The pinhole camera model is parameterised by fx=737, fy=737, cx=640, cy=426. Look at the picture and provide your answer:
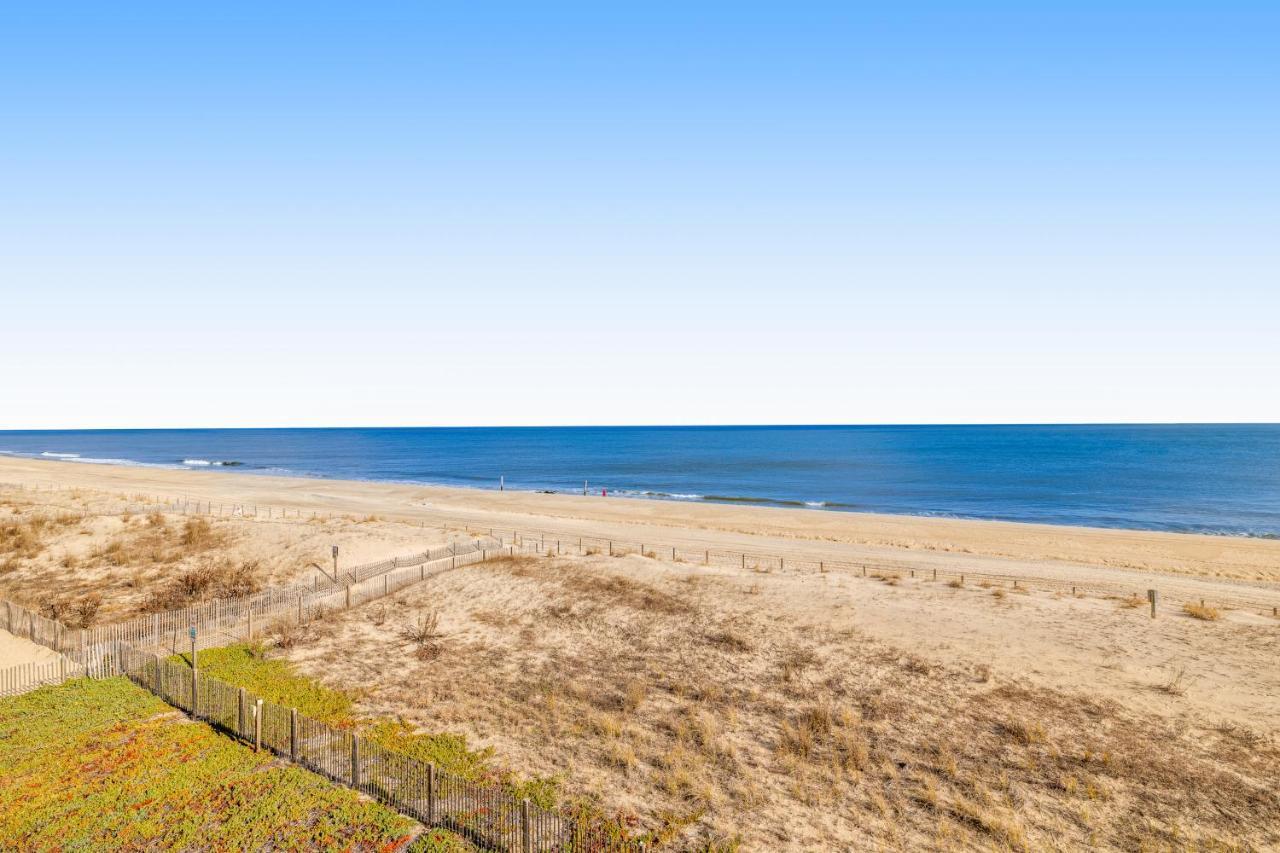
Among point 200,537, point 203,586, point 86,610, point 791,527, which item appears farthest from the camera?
point 791,527

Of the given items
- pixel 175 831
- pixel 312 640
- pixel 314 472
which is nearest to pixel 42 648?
pixel 312 640

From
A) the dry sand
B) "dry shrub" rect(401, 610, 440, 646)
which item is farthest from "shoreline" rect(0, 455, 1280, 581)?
"dry shrub" rect(401, 610, 440, 646)

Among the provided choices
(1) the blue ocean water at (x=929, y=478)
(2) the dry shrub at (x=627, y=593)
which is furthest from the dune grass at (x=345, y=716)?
(1) the blue ocean water at (x=929, y=478)

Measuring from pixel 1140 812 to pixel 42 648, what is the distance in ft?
118

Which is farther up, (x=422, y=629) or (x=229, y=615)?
(x=229, y=615)

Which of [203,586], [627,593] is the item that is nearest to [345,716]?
[627,593]

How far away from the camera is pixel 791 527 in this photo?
2675 inches

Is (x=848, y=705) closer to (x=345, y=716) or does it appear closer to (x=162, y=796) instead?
(x=345, y=716)

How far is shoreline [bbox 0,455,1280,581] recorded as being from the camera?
169ft

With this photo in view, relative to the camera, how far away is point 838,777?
18.5 meters

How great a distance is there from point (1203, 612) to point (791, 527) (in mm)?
37298

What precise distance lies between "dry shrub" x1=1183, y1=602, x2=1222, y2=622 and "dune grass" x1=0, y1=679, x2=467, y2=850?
107 feet

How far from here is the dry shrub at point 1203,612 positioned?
31.8 meters

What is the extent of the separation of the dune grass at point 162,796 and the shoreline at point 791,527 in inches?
1534
